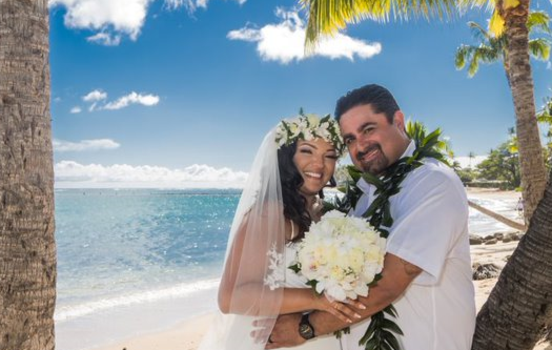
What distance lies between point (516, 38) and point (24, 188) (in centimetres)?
852

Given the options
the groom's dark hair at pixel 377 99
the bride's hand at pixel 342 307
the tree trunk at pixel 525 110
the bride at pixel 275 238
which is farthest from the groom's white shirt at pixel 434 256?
the tree trunk at pixel 525 110

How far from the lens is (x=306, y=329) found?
2.65 meters

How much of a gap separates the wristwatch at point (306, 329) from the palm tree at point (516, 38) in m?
6.66

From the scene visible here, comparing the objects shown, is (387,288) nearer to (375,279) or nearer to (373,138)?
(375,279)

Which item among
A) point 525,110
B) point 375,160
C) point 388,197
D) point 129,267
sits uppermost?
point 525,110

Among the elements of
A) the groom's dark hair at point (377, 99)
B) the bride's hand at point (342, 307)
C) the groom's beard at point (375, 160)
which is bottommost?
the bride's hand at point (342, 307)

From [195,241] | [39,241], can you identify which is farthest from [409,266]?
[195,241]

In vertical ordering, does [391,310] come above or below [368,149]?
below

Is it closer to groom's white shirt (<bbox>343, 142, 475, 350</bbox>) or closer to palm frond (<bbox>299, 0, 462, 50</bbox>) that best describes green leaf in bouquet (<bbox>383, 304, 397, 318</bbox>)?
groom's white shirt (<bbox>343, 142, 475, 350</bbox>)

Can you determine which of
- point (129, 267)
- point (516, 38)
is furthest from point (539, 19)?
point (129, 267)

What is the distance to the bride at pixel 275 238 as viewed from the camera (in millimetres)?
2824

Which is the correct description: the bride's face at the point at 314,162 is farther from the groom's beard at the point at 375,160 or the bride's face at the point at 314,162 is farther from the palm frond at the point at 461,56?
the palm frond at the point at 461,56

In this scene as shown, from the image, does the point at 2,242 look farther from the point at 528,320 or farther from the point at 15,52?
the point at 528,320

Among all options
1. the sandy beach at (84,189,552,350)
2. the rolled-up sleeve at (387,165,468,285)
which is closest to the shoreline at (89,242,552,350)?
the sandy beach at (84,189,552,350)
